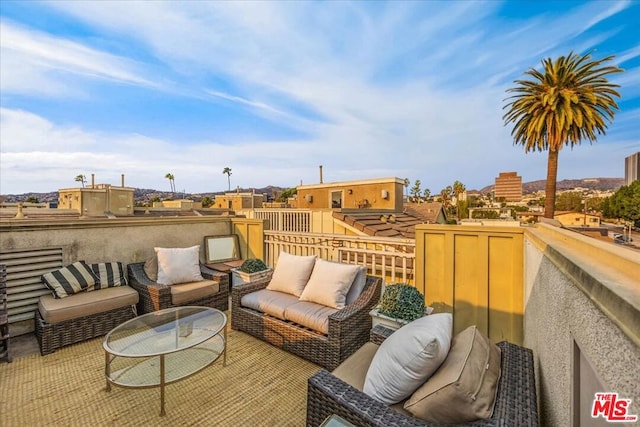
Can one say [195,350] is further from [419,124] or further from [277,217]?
[419,124]

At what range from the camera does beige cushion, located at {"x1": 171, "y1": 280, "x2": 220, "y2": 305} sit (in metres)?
3.50

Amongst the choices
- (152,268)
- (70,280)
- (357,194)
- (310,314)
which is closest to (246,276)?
(152,268)

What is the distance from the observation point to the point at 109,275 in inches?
141

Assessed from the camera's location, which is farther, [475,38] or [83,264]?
[475,38]

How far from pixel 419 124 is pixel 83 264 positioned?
456 inches

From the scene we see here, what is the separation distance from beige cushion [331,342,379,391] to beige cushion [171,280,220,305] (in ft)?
8.30

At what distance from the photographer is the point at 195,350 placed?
2.63 meters

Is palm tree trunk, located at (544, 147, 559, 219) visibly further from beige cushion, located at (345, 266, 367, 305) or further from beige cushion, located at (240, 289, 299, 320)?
beige cushion, located at (240, 289, 299, 320)

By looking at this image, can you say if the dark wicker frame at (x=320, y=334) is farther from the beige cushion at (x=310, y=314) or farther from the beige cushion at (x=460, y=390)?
the beige cushion at (x=460, y=390)

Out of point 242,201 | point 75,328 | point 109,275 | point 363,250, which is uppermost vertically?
point 242,201

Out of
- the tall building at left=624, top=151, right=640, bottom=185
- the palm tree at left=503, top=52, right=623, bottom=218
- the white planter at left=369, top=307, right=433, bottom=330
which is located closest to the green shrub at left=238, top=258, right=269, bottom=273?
the white planter at left=369, top=307, right=433, bottom=330

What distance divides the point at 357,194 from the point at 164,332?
11145 millimetres

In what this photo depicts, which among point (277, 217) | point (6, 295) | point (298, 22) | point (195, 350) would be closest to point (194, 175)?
point (277, 217)

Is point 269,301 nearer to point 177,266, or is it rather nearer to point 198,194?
point 177,266
